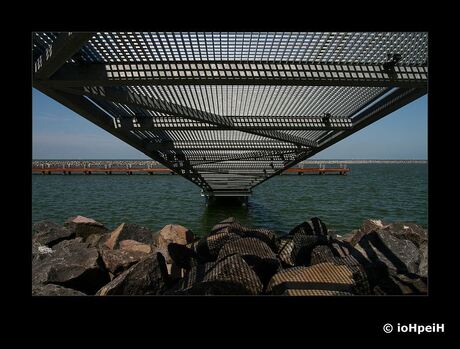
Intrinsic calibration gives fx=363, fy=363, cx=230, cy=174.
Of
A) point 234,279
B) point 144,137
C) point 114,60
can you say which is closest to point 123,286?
point 234,279

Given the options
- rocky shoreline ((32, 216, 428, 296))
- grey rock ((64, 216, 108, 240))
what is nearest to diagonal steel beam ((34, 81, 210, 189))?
rocky shoreline ((32, 216, 428, 296))

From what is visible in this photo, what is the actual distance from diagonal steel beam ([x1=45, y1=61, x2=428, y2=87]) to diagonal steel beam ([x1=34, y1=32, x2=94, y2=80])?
471 millimetres

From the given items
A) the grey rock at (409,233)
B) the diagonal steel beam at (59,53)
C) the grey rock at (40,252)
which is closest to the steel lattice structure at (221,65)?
the diagonal steel beam at (59,53)

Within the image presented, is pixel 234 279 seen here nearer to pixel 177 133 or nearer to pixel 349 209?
pixel 177 133

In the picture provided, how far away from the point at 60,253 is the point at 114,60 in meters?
5.84

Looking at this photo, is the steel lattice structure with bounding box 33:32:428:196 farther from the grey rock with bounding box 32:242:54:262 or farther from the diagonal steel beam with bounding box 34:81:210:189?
the grey rock with bounding box 32:242:54:262

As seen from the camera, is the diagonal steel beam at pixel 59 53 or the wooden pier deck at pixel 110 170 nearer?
the diagonal steel beam at pixel 59 53

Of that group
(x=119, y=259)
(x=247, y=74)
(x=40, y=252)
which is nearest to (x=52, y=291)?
(x=119, y=259)

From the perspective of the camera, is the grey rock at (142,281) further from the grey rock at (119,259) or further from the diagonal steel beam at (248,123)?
the diagonal steel beam at (248,123)

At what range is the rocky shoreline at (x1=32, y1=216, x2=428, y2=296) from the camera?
241 inches

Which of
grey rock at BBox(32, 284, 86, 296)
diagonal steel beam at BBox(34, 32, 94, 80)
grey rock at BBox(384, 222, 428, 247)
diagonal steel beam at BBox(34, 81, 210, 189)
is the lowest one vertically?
grey rock at BBox(32, 284, 86, 296)

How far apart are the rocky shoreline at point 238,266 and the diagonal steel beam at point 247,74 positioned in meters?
3.27

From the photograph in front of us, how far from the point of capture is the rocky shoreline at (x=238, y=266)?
612 cm
